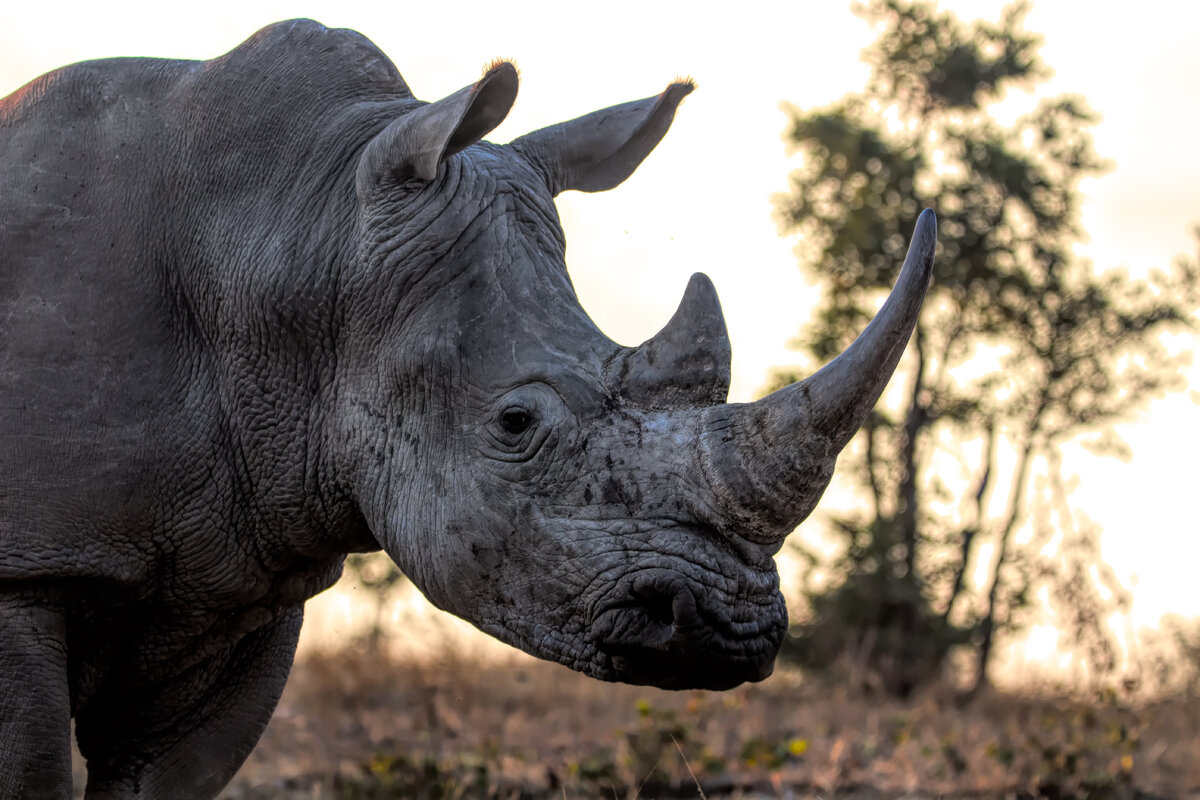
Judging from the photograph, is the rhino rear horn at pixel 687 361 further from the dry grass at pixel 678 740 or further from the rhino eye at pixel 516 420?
the dry grass at pixel 678 740

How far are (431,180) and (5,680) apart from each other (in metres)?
1.62

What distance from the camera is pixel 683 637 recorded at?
3463mm

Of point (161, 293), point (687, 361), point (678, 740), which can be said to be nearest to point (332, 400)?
point (161, 293)

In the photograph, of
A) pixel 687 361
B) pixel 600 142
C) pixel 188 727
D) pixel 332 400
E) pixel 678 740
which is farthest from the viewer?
pixel 678 740

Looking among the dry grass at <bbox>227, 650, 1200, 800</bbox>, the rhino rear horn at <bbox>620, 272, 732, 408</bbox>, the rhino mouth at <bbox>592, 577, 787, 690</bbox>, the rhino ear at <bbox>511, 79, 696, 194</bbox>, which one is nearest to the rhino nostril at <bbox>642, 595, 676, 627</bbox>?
the rhino mouth at <bbox>592, 577, 787, 690</bbox>

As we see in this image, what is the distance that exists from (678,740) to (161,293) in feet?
10.9

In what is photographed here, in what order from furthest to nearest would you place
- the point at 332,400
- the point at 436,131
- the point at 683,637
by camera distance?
the point at 332,400, the point at 436,131, the point at 683,637

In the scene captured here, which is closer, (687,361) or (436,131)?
(687,361)

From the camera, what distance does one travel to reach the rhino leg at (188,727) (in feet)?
15.3

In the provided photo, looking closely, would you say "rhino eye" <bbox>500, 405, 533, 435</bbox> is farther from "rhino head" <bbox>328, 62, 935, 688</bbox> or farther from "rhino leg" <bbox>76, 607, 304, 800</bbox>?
"rhino leg" <bbox>76, 607, 304, 800</bbox>

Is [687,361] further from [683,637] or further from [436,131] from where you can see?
[436,131]

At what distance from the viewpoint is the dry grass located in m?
6.31

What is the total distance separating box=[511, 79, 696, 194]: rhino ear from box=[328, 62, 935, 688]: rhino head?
31 centimetres

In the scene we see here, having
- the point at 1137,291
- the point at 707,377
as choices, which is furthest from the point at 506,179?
the point at 1137,291
